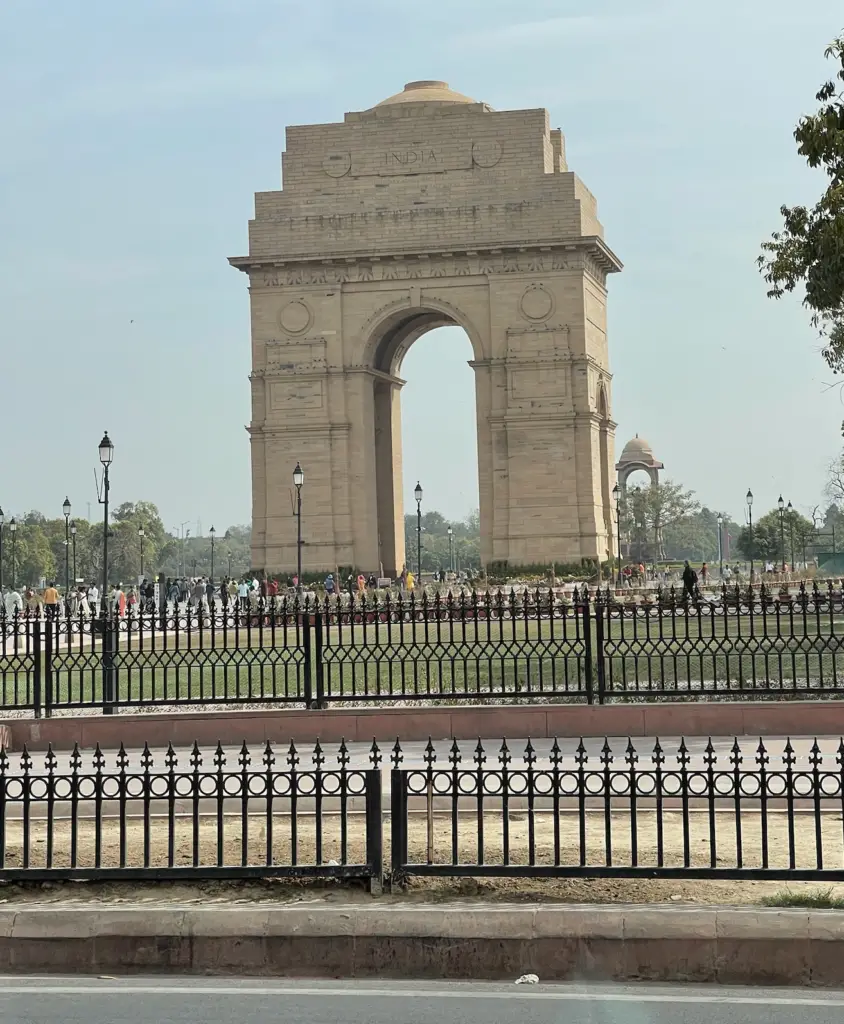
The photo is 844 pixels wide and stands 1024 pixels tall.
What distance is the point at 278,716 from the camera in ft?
44.4

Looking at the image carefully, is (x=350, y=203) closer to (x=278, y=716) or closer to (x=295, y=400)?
(x=295, y=400)

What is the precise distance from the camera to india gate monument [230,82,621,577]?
1892 inches

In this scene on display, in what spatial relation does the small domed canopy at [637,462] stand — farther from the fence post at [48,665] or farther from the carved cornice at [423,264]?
the fence post at [48,665]

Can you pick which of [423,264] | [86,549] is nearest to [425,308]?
[423,264]

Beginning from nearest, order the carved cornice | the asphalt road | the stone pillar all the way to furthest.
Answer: the asphalt road, the carved cornice, the stone pillar

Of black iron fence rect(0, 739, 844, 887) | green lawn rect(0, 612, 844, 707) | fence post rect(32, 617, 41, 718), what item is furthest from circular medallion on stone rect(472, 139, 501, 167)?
black iron fence rect(0, 739, 844, 887)

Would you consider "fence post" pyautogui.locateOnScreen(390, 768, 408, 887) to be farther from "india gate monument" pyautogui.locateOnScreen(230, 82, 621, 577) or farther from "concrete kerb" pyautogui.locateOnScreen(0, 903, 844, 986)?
"india gate monument" pyautogui.locateOnScreen(230, 82, 621, 577)

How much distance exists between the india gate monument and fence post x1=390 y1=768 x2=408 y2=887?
40.8 meters

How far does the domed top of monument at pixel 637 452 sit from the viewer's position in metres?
105

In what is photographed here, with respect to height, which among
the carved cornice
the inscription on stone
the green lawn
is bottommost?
the green lawn

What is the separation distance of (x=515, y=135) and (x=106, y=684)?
3734 cm

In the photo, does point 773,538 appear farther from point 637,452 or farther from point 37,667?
point 37,667

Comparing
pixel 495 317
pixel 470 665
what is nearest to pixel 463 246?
pixel 495 317

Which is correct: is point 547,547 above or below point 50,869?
above
